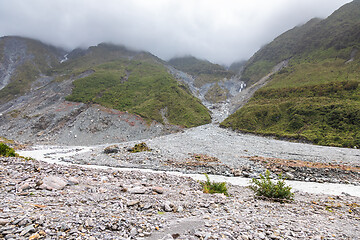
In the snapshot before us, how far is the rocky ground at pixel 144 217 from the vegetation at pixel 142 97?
5773 cm

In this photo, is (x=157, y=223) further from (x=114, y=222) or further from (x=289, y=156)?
(x=289, y=156)

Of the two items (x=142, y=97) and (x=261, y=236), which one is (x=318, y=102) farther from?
(x=142, y=97)

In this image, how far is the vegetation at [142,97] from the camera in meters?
71.8

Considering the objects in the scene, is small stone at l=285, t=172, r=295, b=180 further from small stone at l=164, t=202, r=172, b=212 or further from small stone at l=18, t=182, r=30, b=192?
small stone at l=18, t=182, r=30, b=192

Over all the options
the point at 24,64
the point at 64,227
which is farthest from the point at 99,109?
the point at 24,64

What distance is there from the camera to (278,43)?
182 meters

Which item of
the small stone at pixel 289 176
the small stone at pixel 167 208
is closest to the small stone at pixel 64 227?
the small stone at pixel 167 208

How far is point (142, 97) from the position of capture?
85.8 meters

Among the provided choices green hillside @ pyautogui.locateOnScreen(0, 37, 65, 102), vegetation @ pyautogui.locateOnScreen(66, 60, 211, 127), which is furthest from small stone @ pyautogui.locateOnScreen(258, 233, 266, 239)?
green hillside @ pyautogui.locateOnScreen(0, 37, 65, 102)

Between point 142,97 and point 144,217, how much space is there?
3286 inches

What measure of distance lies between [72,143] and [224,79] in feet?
538

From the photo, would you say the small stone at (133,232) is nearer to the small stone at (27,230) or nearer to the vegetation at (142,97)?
the small stone at (27,230)

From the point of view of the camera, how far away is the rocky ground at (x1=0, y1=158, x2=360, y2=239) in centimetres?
447

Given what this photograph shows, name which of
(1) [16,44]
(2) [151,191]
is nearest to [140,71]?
(2) [151,191]
